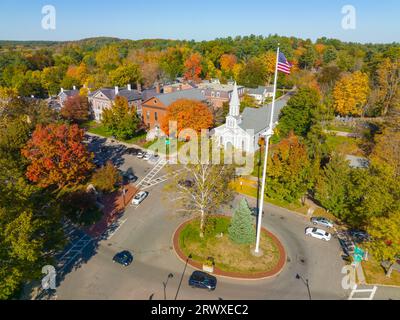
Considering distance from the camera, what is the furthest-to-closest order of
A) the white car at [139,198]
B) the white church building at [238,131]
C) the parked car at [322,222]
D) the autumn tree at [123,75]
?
1. the autumn tree at [123,75]
2. the white church building at [238,131]
3. the white car at [139,198]
4. the parked car at [322,222]

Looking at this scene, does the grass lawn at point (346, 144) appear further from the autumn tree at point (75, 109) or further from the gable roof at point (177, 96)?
the autumn tree at point (75, 109)

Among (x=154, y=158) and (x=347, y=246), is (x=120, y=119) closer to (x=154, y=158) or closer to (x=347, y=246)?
(x=154, y=158)

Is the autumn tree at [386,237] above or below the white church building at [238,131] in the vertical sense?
below

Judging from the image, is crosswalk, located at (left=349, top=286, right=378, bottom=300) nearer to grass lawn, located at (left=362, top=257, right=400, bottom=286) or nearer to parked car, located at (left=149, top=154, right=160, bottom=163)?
grass lawn, located at (left=362, top=257, right=400, bottom=286)

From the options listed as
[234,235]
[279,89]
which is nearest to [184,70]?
[279,89]

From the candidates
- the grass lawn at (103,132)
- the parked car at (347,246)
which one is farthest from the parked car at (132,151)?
the parked car at (347,246)

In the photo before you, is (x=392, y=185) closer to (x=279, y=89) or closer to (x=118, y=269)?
(x=118, y=269)

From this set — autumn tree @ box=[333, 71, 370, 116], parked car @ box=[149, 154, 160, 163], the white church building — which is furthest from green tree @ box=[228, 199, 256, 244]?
autumn tree @ box=[333, 71, 370, 116]
